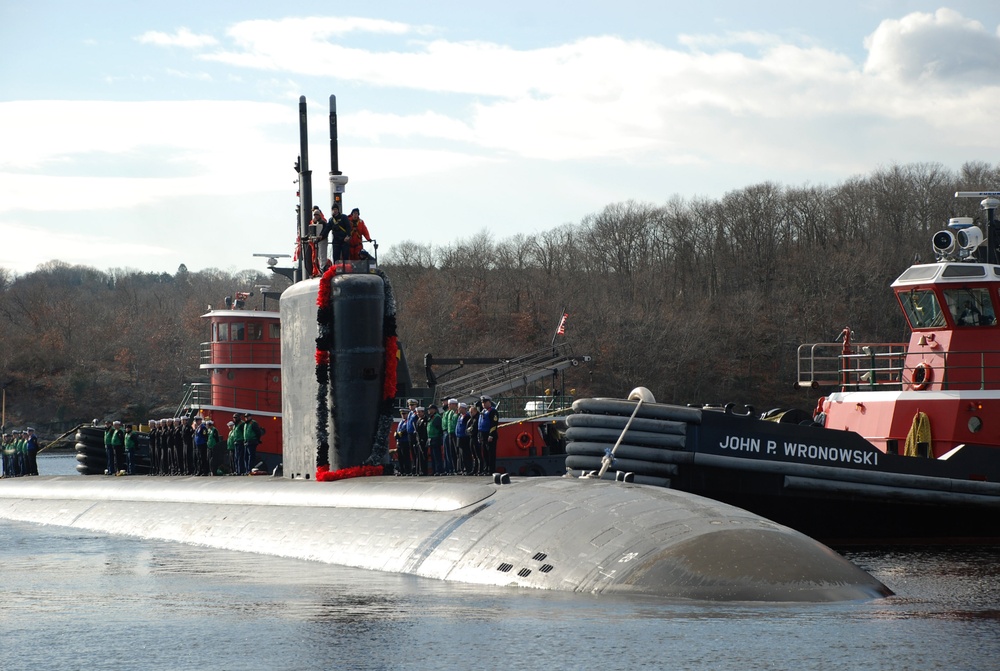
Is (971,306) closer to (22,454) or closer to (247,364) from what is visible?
(247,364)

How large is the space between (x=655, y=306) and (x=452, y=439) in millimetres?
53525

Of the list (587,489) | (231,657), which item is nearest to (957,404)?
(587,489)

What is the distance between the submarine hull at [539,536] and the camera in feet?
35.9

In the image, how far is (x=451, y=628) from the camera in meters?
10.5

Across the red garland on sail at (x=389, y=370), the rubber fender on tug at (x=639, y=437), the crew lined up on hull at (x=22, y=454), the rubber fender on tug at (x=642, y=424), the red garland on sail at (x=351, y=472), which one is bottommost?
the crew lined up on hull at (x=22, y=454)

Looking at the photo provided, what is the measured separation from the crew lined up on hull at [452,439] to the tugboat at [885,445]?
233cm

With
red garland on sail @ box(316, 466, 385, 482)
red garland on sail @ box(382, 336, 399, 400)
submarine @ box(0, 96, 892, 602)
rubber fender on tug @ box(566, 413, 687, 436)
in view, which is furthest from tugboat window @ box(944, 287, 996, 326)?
red garland on sail @ box(316, 466, 385, 482)

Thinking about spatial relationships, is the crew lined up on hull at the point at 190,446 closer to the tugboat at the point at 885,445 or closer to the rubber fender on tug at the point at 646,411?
the rubber fender on tug at the point at 646,411

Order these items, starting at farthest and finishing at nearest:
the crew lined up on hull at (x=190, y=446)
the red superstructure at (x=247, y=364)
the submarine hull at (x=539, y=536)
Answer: the red superstructure at (x=247, y=364)
the crew lined up on hull at (x=190, y=446)
the submarine hull at (x=539, y=536)

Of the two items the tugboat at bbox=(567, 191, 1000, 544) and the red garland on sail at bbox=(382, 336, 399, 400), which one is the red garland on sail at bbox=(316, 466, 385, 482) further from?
the tugboat at bbox=(567, 191, 1000, 544)

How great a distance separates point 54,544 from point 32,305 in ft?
280

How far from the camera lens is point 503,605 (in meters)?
11.3

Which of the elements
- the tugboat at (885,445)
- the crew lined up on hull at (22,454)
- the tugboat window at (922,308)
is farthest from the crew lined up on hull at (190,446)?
the tugboat window at (922,308)

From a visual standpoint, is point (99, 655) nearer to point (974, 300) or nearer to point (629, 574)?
point (629, 574)
